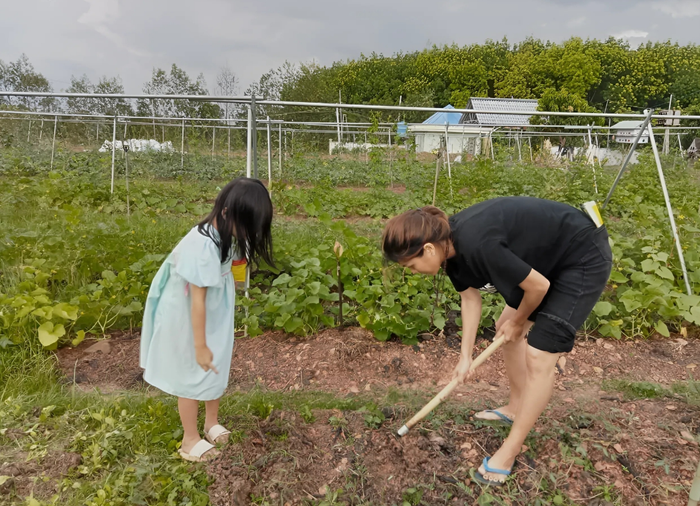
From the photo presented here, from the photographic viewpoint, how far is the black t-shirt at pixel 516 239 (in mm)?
1437

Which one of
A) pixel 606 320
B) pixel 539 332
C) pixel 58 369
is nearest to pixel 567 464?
pixel 539 332

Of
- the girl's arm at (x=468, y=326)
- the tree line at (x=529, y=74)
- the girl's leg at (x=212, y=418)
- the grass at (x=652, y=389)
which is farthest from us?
the tree line at (x=529, y=74)

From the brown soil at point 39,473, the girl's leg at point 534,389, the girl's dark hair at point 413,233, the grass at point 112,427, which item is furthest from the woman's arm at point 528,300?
the brown soil at point 39,473

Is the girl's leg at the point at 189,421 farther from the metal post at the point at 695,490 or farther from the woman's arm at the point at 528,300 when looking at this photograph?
the metal post at the point at 695,490

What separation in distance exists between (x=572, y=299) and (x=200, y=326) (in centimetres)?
139

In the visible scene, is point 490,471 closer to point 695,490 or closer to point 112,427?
point 695,490

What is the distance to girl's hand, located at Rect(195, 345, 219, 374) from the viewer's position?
1.67 meters

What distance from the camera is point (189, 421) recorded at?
1.84m

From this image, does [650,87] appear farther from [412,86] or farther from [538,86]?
[412,86]

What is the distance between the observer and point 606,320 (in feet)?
Result: 10.2

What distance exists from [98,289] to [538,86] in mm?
44612

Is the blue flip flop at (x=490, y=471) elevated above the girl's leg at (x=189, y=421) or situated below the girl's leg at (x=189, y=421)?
below

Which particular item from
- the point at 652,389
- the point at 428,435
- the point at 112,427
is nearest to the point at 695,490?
the point at 428,435

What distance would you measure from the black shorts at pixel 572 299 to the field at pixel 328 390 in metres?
0.62
